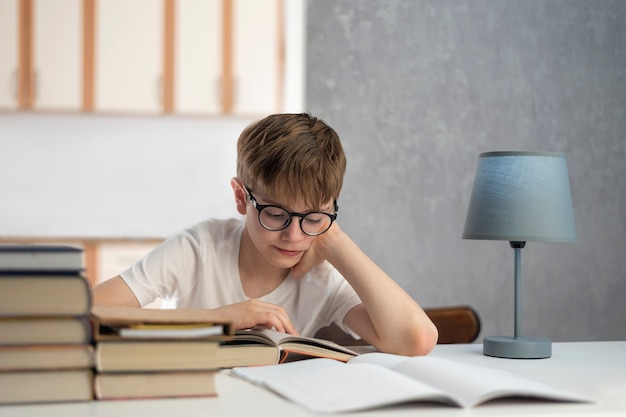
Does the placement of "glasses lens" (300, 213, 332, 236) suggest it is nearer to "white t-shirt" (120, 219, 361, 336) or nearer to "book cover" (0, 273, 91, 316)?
"white t-shirt" (120, 219, 361, 336)

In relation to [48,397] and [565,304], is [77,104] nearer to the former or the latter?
[565,304]

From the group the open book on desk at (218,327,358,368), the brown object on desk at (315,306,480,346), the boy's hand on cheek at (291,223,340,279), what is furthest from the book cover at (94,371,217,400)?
the brown object on desk at (315,306,480,346)

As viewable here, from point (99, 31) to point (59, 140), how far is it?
0.77m

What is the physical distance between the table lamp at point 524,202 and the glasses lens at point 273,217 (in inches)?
16.8

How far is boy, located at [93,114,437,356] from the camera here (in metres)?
1.64

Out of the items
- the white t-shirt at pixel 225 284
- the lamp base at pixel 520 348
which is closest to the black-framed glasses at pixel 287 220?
the white t-shirt at pixel 225 284

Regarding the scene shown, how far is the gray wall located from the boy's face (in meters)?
1.58

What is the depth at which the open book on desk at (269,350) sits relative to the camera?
1295 millimetres

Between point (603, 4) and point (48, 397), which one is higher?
point (603, 4)

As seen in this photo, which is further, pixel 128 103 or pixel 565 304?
pixel 128 103

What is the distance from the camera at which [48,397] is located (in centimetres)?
95

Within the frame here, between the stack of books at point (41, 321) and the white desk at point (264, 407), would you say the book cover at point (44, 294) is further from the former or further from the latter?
the white desk at point (264, 407)

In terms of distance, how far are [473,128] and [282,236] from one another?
1.90 meters

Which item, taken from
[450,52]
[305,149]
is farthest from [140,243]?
[305,149]
